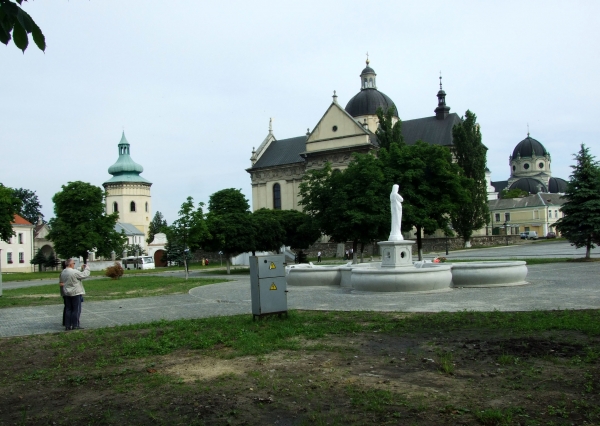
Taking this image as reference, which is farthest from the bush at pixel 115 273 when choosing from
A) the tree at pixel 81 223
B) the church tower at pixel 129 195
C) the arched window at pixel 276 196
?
the church tower at pixel 129 195

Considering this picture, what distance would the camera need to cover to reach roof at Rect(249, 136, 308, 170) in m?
83.7

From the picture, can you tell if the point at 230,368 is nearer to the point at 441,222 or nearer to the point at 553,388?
the point at 553,388

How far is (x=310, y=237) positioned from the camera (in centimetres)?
5256

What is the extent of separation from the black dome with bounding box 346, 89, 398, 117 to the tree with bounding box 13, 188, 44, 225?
62.3 m

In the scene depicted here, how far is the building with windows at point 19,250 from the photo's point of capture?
7325 centimetres

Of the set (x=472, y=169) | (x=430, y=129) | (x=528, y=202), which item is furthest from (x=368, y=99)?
(x=528, y=202)

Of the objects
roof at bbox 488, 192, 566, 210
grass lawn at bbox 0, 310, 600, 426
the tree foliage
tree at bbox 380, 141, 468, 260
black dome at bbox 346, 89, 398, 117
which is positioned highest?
black dome at bbox 346, 89, 398, 117

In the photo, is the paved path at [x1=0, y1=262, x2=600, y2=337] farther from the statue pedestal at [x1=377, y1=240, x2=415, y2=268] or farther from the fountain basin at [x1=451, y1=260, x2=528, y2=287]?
the statue pedestal at [x1=377, y1=240, x2=415, y2=268]

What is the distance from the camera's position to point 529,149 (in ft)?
474

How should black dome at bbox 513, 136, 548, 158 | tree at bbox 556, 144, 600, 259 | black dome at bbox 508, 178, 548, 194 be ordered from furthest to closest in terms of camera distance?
black dome at bbox 513, 136, 548, 158 → black dome at bbox 508, 178, 548, 194 → tree at bbox 556, 144, 600, 259

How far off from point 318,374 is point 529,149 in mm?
150434

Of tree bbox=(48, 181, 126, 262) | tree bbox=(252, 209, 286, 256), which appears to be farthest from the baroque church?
tree bbox=(252, 209, 286, 256)

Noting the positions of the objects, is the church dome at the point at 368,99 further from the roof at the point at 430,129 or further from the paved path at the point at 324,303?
the paved path at the point at 324,303

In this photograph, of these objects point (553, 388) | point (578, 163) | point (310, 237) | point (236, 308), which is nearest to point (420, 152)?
point (578, 163)
